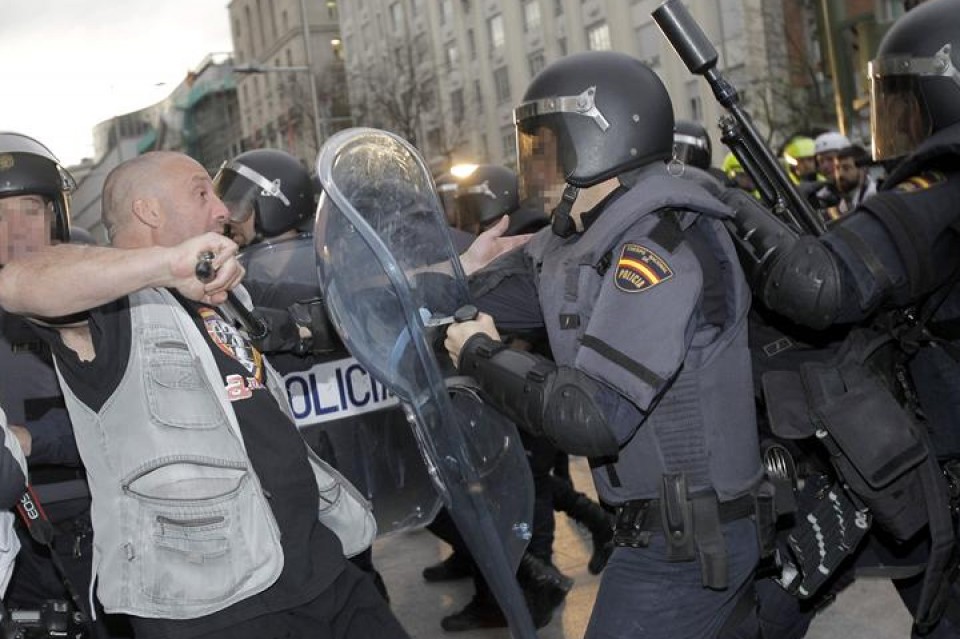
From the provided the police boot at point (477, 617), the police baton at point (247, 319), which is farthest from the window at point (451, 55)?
the police baton at point (247, 319)

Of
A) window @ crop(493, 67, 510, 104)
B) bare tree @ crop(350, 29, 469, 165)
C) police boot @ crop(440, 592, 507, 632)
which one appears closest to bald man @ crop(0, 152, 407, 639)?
police boot @ crop(440, 592, 507, 632)

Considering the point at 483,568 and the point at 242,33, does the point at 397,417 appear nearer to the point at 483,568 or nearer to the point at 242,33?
the point at 483,568

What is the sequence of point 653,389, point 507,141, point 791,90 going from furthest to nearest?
point 507,141 < point 791,90 < point 653,389

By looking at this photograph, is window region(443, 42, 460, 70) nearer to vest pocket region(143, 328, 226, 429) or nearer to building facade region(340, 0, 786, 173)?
building facade region(340, 0, 786, 173)

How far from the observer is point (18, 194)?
11.5ft

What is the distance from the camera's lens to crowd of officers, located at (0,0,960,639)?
239cm

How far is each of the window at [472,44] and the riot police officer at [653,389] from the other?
5102 centimetres

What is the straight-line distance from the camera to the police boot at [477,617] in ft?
16.4

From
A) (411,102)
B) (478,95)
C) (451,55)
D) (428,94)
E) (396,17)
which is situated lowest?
(411,102)

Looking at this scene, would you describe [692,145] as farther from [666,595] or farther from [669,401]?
[666,595]

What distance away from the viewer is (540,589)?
190 inches

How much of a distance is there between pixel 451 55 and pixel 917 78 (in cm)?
5303

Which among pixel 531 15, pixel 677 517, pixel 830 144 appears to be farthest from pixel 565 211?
pixel 531 15

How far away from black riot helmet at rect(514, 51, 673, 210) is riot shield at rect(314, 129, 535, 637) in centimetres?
28
